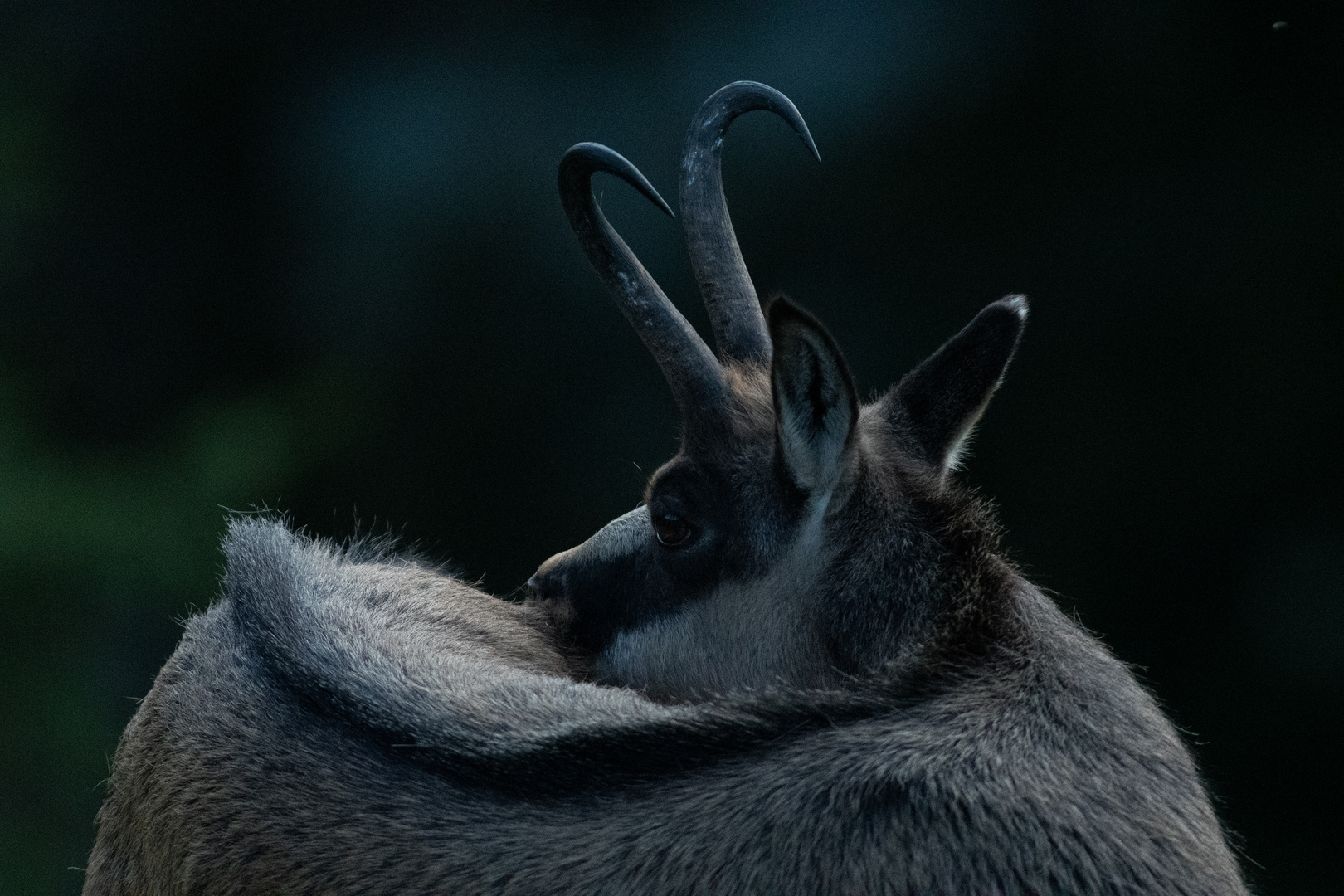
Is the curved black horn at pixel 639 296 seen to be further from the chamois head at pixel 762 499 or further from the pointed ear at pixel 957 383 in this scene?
the pointed ear at pixel 957 383

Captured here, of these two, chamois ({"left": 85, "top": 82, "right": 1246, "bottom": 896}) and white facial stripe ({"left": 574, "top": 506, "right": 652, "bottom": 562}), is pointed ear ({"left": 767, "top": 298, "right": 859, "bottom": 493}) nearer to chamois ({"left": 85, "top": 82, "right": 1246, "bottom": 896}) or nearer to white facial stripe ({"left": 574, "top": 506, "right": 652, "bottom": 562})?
chamois ({"left": 85, "top": 82, "right": 1246, "bottom": 896})

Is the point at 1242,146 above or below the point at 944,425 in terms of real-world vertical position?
above

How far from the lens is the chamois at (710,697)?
2426 millimetres

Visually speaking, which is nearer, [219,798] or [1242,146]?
[219,798]

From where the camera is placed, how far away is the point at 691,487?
3600mm

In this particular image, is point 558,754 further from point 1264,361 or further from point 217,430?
point 217,430

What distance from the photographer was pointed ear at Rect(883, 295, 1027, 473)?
A: 12.0 ft

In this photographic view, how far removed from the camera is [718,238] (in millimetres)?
3895

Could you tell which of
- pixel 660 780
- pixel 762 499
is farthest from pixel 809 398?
pixel 660 780

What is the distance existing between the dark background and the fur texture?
4401mm

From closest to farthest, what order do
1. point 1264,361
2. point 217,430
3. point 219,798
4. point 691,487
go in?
point 219,798, point 691,487, point 1264,361, point 217,430

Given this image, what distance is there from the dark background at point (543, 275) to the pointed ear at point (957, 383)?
3.65 m

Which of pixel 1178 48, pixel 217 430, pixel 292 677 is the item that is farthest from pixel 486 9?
pixel 292 677

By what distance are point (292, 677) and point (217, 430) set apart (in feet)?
19.1
